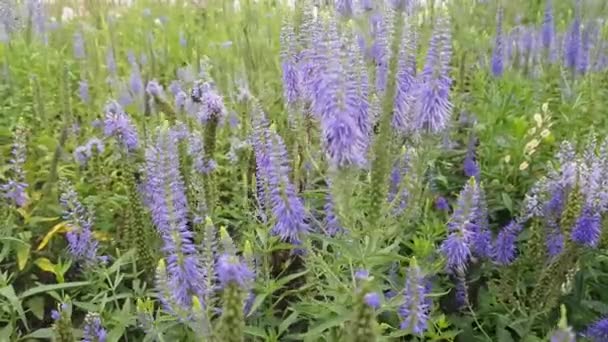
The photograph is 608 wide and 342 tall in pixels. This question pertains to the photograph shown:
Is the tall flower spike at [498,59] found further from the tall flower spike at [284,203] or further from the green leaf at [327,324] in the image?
the green leaf at [327,324]

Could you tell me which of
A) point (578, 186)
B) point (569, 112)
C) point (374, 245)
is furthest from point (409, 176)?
point (569, 112)

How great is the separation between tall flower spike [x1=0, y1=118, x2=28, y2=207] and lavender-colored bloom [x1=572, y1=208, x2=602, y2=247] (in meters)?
1.83

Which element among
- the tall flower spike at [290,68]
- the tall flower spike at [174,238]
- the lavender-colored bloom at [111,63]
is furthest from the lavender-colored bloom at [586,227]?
the lavender-colored bloom at [111,63]

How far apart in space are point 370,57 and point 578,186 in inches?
31.1

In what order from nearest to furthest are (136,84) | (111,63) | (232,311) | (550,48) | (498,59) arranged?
(232,311) → (136,84) → (498,59) → (111,63) → (550,48)

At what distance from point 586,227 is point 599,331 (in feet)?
1.08

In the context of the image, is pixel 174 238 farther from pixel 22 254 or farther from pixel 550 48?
pixel 550 48

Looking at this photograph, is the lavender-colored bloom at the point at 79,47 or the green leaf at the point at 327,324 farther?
the lavender-colored bloom at the point at 79,47

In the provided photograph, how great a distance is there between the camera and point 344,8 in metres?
2.50

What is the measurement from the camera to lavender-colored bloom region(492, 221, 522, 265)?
2.59 metres

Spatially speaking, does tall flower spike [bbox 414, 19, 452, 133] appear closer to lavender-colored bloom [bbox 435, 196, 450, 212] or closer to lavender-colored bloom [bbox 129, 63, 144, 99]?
lavender-colored bloom [bbox 435, 196, 450, 212]

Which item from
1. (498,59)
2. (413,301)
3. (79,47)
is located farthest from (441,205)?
(79,47)

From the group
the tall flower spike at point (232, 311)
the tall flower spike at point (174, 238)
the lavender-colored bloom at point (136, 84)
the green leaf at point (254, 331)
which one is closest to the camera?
the tall flower spike at point (232, 311)

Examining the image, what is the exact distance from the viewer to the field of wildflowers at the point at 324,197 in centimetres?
199
